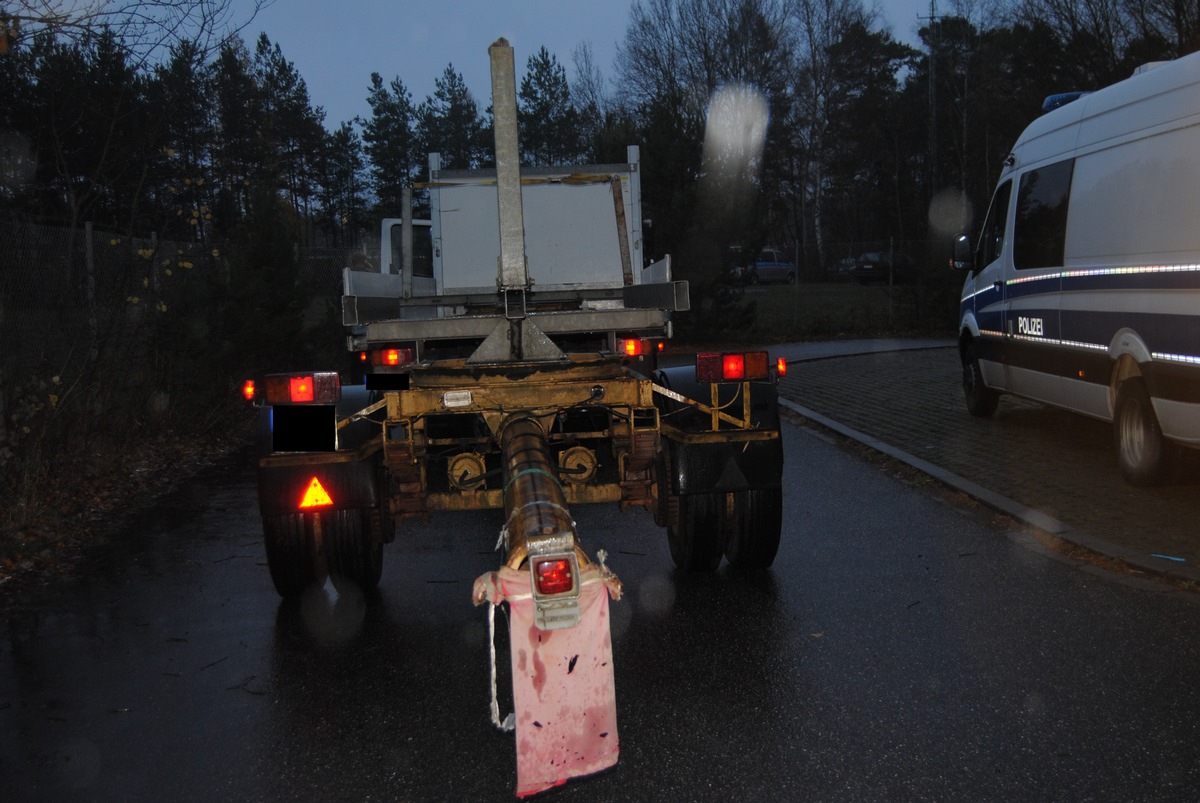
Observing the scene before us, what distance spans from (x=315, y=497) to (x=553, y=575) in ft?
7.59

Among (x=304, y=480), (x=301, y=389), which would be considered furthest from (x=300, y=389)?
(x=304, y=480)

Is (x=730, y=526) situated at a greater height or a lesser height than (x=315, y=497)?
lesser

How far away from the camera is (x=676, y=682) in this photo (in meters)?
4.36

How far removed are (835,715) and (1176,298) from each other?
14.6 ft

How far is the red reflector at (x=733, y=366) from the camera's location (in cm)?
511

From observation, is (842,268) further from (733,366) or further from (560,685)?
(560,685)

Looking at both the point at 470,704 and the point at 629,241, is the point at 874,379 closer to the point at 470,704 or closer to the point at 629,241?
the point at 629,241

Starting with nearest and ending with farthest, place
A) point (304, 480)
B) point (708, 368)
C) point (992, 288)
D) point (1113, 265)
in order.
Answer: point (304, 480) < point (708, 368) < point (1113, 265) < point (992, 288)

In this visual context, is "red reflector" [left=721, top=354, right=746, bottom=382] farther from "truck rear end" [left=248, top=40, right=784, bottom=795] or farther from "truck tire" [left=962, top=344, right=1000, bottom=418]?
"truck tire" [left=962, top=344, right=1000, bottom=418]

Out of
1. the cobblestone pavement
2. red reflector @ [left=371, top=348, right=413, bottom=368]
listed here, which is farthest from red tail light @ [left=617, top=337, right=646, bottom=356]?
the cobblestone pavement

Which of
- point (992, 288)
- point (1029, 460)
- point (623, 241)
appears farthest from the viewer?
point (992, 288)

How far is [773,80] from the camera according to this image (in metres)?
48.7

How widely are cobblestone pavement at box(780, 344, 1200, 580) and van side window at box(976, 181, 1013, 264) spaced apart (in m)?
1.74

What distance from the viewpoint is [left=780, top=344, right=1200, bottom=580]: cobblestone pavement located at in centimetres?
641
